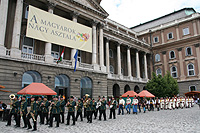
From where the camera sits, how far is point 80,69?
24.9 m

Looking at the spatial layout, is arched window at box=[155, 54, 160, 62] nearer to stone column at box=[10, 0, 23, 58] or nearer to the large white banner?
the large white banner

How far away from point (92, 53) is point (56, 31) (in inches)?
269

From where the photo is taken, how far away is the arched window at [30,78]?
66.2 feet

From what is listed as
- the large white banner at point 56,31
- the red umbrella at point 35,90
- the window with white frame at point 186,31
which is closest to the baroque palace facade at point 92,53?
the window with white frame at point 186,31

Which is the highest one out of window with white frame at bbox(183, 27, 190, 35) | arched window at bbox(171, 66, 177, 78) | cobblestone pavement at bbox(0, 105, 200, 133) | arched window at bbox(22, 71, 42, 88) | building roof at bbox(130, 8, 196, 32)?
building roof at bbox(130, 8, 196, 32)

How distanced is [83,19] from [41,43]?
27.2 feet

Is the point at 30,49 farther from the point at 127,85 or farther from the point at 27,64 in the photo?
the point at 127,85

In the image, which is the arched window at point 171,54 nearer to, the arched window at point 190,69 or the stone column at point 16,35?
the arched window at point 190,69

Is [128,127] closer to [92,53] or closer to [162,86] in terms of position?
[92,53]

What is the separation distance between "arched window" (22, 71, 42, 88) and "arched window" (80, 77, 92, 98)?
21.8 feet

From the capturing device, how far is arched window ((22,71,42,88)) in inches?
794

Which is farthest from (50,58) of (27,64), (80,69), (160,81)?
(160,81)

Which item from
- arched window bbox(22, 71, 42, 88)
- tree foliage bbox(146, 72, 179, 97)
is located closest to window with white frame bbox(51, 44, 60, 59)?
arched window bbox(22, 71, 42, 88)

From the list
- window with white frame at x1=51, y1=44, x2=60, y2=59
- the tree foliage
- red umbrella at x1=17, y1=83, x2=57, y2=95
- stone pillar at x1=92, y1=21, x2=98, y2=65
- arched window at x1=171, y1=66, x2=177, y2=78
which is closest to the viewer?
red umbrella at x1=17, y1=83, x2=57, y2=95
